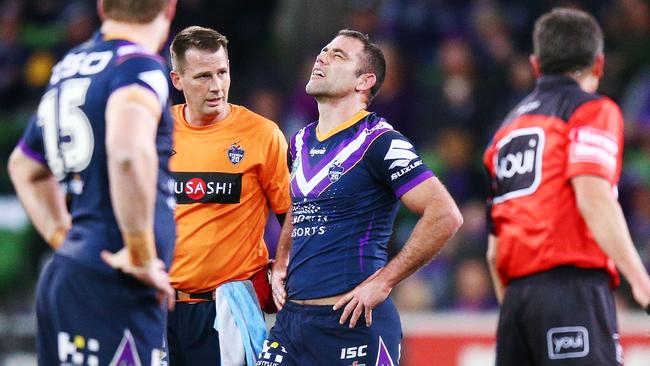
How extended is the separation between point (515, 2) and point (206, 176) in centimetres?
794

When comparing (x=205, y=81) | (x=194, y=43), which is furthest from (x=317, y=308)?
(x=194, y=43)

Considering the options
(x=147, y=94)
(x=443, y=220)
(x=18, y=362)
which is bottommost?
(x=18, y=362)

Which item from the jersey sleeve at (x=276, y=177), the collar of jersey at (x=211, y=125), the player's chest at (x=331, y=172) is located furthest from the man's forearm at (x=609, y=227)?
the collar of jersey at (x=211, y=125)

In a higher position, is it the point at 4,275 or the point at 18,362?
the point at 4,275

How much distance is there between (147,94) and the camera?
15.4ft

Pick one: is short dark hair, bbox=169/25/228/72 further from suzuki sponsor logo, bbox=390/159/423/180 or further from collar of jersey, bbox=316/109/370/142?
suzuki sponsor logo, bbox=390/159/423/180

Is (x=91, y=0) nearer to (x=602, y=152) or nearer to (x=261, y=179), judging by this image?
(x=261, y=179)

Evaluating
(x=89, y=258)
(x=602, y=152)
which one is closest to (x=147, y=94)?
(x=89, y=258)

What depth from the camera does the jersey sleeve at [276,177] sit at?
6.81 metres

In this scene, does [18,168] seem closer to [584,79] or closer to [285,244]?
[285,244]

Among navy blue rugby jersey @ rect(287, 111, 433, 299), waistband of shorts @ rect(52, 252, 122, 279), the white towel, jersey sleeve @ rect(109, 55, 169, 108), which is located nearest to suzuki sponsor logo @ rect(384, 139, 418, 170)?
navy blue rugby jersey @ rect(287, 111, 433, 299)

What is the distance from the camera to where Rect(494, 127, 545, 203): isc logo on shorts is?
5.73 m

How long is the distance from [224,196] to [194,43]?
953 millimetres

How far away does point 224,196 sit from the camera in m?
6.68
